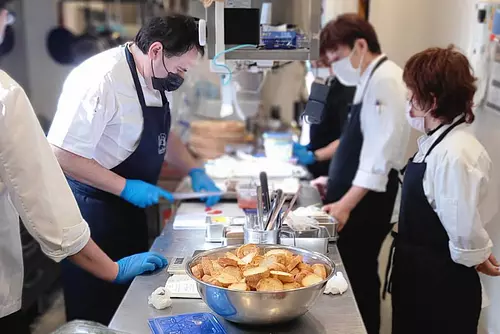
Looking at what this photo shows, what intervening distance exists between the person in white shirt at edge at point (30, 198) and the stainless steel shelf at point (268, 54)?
Result: 74 centimetres

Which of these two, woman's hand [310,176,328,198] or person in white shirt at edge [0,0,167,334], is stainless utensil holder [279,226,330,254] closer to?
person in white shirt at edge [0,0,167,334]

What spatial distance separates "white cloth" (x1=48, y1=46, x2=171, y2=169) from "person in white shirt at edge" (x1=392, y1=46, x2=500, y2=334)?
3.24 ft

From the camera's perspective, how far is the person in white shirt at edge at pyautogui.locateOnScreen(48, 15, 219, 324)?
209 cm

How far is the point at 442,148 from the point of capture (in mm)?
1911

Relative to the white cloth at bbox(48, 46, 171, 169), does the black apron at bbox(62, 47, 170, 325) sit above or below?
below

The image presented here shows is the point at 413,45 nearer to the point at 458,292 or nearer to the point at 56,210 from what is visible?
the point at 458,292

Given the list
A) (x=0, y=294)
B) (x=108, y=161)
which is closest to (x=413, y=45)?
(x=108, y=161)

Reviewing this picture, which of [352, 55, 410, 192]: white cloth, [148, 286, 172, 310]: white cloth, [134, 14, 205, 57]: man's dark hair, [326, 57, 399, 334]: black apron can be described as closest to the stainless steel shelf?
[134, 14, 205, 57]: man's dark hair

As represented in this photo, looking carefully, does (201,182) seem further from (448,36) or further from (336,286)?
(448,36)

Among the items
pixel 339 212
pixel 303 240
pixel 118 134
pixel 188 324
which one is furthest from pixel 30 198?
pixel 339 212

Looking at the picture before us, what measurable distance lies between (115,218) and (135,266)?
0.64 meters

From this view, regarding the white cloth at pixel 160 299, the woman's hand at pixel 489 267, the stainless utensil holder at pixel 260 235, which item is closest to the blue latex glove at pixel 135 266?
the white cloth at pixel 160 299

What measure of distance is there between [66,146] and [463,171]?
1324 millimetres

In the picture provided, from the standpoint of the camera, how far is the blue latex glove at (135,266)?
5.75 ft
